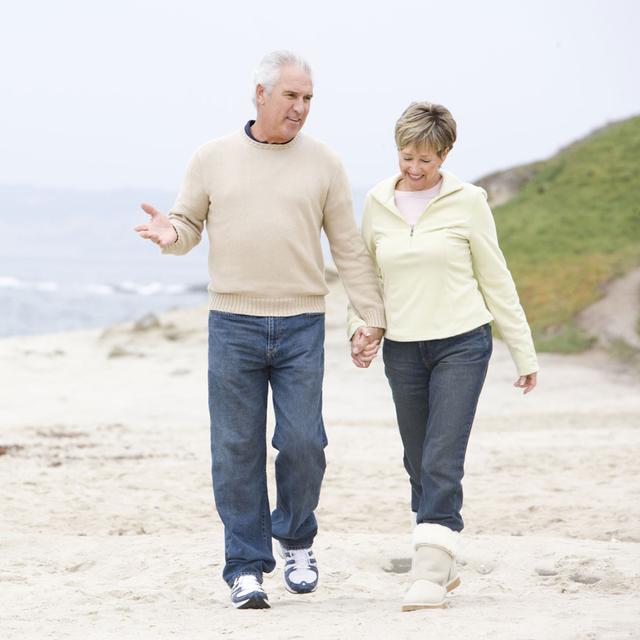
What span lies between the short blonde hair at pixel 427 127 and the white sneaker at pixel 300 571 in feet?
5.99

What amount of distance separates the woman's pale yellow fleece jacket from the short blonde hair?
218mm

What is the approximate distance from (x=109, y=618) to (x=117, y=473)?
15.4ft

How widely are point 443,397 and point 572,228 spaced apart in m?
18.5

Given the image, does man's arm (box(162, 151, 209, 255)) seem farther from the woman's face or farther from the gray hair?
the woman's face

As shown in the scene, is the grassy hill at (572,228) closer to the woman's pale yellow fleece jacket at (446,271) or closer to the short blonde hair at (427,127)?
the woman's pale yellow fleece jacket at (446,271)

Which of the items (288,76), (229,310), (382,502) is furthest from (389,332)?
(382,502)

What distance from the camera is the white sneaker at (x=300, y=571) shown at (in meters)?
5.13

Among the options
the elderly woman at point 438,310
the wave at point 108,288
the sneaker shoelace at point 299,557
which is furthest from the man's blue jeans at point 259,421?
the wave at point 108,288

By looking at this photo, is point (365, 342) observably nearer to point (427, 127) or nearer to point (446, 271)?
point (446, 271)

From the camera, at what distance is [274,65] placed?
4.72m

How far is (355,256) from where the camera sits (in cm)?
500

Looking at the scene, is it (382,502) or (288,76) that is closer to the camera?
(288,76)

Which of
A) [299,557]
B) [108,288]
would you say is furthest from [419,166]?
[108,288]

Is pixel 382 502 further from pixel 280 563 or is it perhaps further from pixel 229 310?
pixel 229 310
